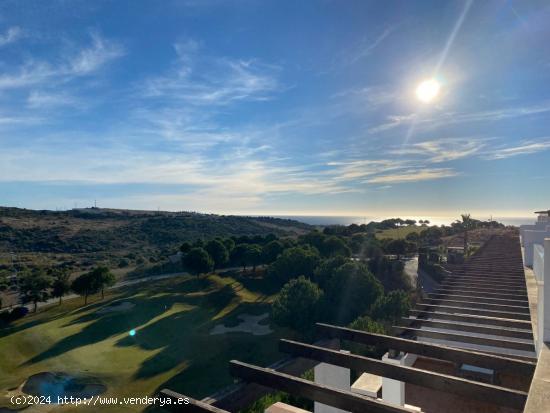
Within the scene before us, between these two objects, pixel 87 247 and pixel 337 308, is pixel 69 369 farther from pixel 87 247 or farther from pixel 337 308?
pixel 87 247

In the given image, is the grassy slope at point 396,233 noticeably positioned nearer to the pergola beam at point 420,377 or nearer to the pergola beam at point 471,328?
the pergola beam at point 471,328

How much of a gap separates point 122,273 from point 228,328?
102 feet

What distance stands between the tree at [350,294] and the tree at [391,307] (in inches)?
117

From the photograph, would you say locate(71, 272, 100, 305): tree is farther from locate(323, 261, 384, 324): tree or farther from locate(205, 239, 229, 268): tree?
locate(323, 261, 384, 324): tree

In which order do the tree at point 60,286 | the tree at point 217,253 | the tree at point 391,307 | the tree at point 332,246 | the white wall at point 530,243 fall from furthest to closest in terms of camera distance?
the tree at point 217,253, the tree at point 332,246, the tree at point 60,286, the tree at point 391,307, the white wall at point 530,243

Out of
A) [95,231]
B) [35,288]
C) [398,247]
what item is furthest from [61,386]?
[95,231]

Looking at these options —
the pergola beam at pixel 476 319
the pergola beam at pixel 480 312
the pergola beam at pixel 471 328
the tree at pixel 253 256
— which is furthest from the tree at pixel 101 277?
the pergola beam at pixel 471 328

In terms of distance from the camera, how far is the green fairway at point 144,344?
19.0 meters

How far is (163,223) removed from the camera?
347ft

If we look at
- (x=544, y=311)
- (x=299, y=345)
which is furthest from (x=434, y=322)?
(x=299, y=345)

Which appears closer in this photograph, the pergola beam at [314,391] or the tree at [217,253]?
the pergola beam at [314,391]

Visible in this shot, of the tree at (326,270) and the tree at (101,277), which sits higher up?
the tree at (326,270)

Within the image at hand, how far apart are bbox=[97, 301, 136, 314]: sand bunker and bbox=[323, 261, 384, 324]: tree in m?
17.1

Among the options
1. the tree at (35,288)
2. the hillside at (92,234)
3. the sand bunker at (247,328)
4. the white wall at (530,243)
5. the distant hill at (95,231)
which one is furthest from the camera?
the distant hill at (95,231)
